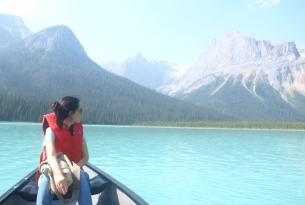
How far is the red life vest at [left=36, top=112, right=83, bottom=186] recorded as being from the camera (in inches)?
227

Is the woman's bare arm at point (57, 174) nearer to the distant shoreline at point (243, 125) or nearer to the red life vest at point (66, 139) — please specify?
the red life vest at point (66, 139)

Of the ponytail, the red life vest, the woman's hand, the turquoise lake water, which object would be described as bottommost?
the turquoise lake water

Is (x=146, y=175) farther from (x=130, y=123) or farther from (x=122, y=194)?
(x=130, y=123)

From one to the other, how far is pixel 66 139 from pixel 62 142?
0.24 ft

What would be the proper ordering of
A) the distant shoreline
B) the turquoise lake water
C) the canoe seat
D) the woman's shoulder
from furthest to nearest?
the distant shoreline → the turquoise lake water → the canoe seat → the woman's shoulder

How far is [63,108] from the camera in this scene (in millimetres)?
5766

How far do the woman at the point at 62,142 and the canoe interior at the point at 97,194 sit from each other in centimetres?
32

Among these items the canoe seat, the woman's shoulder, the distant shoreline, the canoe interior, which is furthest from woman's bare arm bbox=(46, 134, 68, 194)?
the distant shoreline

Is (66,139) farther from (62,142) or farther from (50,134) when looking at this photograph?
(50,134)

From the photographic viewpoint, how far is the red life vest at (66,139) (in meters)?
5.78

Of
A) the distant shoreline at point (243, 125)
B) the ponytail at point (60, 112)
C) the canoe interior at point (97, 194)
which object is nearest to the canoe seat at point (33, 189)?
the canoe interior at point (97, 194)

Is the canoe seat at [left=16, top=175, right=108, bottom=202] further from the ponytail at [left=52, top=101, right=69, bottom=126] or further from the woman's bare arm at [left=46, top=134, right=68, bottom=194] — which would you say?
the ponytail at [left=52, top=101, right=69, bottom=126]

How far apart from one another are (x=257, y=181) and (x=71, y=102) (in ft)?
59.0

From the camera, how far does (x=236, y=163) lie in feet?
99.7
